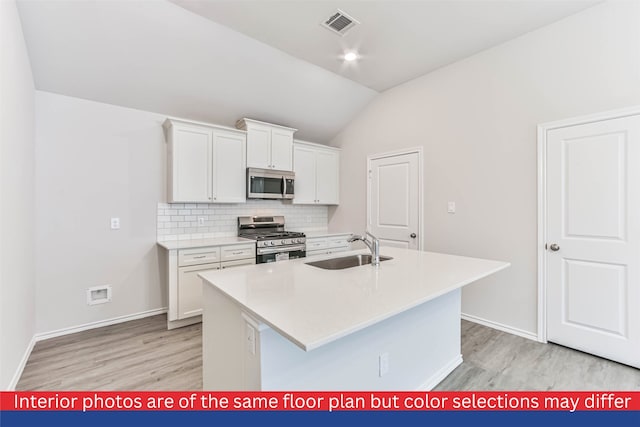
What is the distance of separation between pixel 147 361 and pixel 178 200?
1.66 m

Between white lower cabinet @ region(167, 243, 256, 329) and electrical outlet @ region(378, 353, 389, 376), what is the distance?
220 cm

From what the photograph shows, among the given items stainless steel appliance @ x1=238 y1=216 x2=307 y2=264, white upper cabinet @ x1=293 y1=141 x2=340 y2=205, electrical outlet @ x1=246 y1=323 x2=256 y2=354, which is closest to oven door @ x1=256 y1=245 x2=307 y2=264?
stainless steel appliance @ x1=238 y1=216 x2=307 y2=264

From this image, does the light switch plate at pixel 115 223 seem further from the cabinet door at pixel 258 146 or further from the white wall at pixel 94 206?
the cabinet door at pixel 258 146

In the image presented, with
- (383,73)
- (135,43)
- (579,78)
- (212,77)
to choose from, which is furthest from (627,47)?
(135,43)

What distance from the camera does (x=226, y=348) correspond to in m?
1.55

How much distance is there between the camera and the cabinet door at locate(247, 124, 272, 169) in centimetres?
386

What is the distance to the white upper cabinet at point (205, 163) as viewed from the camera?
→ 10.9 feet

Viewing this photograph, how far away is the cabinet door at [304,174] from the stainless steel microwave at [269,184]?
222mm

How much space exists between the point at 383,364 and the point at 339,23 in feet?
9.21

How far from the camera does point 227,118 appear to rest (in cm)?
384

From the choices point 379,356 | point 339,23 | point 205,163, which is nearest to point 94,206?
point 205,163

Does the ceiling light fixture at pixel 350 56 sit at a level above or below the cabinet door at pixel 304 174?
above

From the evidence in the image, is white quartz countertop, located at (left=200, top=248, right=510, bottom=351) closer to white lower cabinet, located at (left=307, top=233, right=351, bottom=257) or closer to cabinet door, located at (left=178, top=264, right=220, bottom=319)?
cabinet door, located at (left=178, top=264, right=220, bottom=319)

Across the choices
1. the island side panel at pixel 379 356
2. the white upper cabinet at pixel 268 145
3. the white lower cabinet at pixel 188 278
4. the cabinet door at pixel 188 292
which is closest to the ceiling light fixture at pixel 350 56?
the white upper cabinet at pixel 268 145
